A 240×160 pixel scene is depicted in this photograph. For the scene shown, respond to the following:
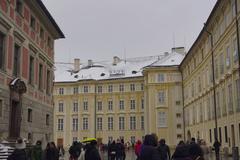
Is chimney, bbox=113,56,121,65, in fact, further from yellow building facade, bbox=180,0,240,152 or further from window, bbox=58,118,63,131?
yellow building facade, bbox=180,0,240,152

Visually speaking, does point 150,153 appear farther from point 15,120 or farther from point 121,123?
point 121,123

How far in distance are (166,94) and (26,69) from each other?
4162 cm

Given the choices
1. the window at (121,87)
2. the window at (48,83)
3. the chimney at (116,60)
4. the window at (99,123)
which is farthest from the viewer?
the chimney at (116,60)

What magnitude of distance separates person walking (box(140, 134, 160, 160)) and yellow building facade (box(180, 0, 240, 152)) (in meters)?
22.8

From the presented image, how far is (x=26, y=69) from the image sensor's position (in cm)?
2502

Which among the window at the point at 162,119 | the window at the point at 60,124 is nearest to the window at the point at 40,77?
the window at the point at 162,119

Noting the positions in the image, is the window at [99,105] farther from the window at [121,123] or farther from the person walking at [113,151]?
the person walking at [113,151]

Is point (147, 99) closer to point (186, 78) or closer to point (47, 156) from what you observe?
point (186, 78)

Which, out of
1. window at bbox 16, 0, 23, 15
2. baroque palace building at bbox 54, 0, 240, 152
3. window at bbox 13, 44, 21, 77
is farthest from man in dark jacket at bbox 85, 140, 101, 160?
baroque palace building at bbox 54, 0, 240, 152

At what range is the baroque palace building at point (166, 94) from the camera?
3322 cm

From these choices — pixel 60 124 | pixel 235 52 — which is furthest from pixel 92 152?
pixel 60 124

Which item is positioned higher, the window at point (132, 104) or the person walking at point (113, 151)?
the window at point (132, 104)

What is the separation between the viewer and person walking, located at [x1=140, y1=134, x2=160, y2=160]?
808 cm

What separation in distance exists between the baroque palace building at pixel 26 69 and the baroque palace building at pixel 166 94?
48.8 ft
